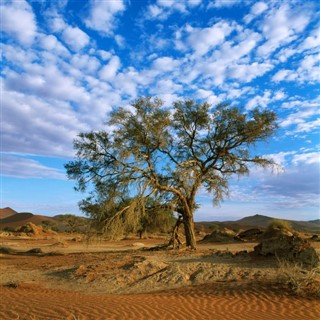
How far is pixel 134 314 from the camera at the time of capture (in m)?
9.74

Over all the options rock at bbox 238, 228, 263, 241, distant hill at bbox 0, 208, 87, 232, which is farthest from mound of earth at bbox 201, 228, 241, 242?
distant hill at bbox 0, 208, 87, 232

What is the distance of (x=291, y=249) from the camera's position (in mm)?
16406

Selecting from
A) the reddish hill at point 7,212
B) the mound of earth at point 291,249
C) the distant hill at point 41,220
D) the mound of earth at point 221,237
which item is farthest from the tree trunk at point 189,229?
the reddish hill at point 7,212

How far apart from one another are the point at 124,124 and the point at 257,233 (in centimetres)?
2391

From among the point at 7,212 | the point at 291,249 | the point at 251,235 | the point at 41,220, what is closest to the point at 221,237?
the point at 251,235

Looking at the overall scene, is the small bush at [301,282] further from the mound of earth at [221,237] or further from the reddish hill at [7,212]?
the reddish hill at [7,212]

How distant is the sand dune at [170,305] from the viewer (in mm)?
9695

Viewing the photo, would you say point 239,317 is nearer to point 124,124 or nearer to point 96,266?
point 96,266

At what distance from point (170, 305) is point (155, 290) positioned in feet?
10.2

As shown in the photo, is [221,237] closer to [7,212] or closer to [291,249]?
[291,249]

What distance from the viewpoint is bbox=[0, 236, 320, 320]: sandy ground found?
10.0 meters

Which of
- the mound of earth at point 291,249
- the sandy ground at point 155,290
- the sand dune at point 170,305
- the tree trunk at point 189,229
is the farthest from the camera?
the tree trunk at point 189,229

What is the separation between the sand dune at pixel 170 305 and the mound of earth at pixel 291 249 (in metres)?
3.80

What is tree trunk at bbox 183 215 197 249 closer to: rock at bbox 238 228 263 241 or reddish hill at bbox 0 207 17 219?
rock at bbox 238 228 263 241
